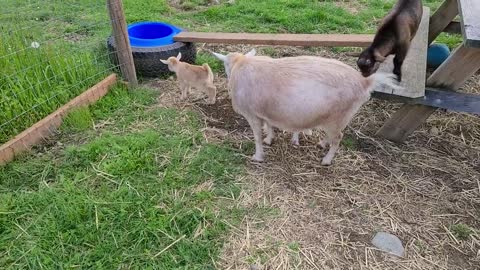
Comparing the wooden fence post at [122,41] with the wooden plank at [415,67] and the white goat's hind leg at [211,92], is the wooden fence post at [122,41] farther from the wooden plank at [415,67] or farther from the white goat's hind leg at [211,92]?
the wooden plank at [415,67]

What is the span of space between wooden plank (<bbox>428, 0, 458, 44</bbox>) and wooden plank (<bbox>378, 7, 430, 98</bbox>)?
0.19 metres

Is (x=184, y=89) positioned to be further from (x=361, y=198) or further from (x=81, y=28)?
(x=361, y=198)

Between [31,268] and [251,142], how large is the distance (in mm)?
1826

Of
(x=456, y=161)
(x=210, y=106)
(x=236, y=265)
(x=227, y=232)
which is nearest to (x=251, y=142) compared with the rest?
(x=210, y=106)

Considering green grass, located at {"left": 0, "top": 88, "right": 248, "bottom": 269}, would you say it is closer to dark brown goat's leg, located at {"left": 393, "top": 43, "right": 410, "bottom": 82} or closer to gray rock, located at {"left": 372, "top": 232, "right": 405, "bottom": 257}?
gray rock, located at {"left": 372, "top": 232, "right": 405, "bottom": 257}

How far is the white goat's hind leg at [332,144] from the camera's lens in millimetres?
2961

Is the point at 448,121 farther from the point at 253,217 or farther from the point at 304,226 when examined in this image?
the point at 253,217

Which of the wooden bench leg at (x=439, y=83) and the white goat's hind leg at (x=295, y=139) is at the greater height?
the wooden bench leg at (x=439, y=83)

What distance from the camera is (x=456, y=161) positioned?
324 cm

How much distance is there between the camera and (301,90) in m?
2.67

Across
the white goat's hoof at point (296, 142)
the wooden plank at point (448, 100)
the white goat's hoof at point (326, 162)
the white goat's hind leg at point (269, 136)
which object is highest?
the wooden plank at point (448, 100)

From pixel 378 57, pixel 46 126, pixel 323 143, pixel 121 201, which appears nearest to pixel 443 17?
pixel 378 57

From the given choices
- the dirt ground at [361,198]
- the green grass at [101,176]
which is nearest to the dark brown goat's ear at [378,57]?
the dirt ground at [361,198]

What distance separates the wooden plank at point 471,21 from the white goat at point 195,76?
2120 millimetres
